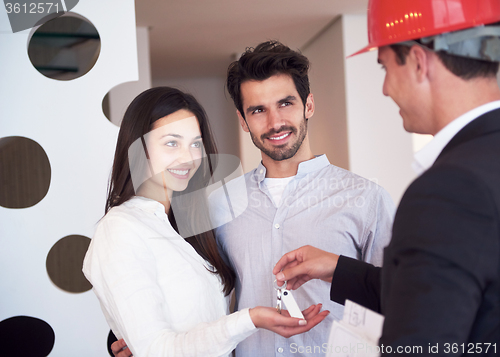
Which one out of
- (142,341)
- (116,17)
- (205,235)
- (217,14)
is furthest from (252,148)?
A: (142,341)

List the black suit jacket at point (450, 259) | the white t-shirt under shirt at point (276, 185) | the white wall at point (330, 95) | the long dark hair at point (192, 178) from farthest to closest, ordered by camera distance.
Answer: the white wall at point (330, 95) < the white t-shirt under shirt at point (276, 185) < the long dark hair at point (192, 178) < the black suit jacket at point (450, 259)

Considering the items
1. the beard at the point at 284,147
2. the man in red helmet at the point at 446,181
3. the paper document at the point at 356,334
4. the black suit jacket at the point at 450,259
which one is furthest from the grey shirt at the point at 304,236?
the black suit jacket at the point at 450,259

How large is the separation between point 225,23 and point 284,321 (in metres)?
3.73

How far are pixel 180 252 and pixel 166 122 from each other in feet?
1.35

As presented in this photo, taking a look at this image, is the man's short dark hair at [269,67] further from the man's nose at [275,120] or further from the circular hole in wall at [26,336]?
the circular hole in wall at [26,336]

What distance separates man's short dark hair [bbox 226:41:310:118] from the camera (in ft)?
5.36

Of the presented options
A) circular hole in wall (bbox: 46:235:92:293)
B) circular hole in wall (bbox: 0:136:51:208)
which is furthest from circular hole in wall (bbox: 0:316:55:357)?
circular hole in wall (bbox: 0:136:51:208)

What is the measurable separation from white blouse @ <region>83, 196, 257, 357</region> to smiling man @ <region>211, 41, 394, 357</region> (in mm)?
224

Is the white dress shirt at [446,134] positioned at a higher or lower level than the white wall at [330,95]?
lower

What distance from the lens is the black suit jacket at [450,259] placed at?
1.59ft

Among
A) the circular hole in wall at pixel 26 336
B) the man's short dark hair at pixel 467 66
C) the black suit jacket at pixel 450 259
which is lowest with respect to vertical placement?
the circular hole in wall at pixel 26 336

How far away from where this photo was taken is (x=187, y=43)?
469 centimetres

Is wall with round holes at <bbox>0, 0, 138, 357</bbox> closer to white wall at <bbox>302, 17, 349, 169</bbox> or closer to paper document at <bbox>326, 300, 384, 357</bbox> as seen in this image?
paper document at <bbox>326, 300, 384, 357</bbox>

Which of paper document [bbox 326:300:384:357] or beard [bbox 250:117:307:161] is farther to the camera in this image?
beard [bbox 250:117:307:161]
